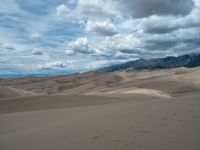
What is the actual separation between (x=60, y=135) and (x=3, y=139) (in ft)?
3.94

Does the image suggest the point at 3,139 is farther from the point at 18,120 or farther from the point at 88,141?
the point at 18,120

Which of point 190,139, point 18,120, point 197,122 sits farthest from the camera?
point 18,120

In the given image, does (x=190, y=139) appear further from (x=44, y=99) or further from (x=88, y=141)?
(x=44, y=99)

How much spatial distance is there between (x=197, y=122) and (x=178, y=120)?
413 millimetres

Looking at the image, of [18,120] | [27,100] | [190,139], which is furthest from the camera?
[27,100]

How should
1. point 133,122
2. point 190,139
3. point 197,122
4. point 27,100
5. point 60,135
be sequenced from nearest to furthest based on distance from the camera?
point 190,139 → point 60,135 → point 197,122 → point 133,122 → point 27,100

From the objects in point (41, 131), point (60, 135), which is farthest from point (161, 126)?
point (41, 131)

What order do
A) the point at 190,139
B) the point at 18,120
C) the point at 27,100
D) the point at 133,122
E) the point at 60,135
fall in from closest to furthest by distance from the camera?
the point at 190,139 → the point at 60,135 → the point at 133,122 → the point at 18,120 → the point at 27,100

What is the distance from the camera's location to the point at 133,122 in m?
5.14

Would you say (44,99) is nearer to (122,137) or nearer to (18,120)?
(18,120)

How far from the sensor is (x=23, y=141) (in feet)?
14.0

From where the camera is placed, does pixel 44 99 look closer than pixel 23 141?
No

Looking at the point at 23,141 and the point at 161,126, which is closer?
the point at 23,141

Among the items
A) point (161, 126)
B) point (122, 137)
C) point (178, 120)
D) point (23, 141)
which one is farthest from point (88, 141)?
point (178, 120)
